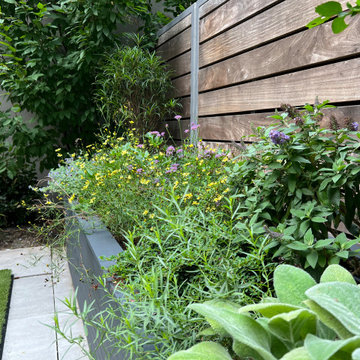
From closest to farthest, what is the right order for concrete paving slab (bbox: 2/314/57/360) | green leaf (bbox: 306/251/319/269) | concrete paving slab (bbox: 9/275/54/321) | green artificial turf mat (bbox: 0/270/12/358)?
green leaf (bbox: 306/251/319/269) < concrete paving slab (bbox: 2/314/57/360) < green artificial turf mat (bbox: 0/270/12/358) < concrete paving slab (bbox: 9/275/54/321)

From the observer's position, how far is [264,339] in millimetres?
695

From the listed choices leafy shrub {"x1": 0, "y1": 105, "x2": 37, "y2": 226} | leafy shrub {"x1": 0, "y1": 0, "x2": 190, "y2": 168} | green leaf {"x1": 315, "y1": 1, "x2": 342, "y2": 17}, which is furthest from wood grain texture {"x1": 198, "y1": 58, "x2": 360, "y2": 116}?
leafy shrub {"x1": 0, "y1": 105, "x2": 37, "y2": 226}

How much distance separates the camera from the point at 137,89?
4.31m

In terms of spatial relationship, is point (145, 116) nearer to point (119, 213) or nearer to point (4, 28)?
point (4, 28)

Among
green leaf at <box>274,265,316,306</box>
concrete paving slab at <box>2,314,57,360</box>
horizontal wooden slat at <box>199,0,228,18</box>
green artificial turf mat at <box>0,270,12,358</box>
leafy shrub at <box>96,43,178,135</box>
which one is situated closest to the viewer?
green leaf at <box>274,265,316,306</box>

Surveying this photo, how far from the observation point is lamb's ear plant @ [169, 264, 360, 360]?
0.55 meters

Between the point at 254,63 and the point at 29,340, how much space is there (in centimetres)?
250

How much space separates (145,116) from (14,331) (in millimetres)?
2528

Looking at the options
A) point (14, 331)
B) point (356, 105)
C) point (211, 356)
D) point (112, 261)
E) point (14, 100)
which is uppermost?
point (14, 100)

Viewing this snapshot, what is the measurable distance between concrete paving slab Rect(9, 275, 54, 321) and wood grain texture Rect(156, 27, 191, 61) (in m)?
2.73

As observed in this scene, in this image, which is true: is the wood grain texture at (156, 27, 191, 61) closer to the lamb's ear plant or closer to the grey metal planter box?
the grey metal planter box

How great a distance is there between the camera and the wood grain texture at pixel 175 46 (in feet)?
13.4

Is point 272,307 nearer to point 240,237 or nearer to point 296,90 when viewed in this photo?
point 240,237

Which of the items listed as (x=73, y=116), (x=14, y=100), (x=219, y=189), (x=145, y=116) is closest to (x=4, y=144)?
(x=14, y=100)
